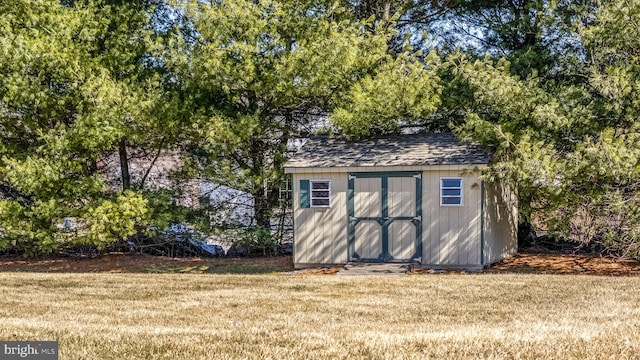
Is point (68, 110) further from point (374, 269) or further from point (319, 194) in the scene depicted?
point (374, 269)

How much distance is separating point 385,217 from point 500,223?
2872 mm

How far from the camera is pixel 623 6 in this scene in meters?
10.6

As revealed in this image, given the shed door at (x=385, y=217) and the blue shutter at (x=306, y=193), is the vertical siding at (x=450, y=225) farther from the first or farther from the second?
the blue shutter at (x=306, y=193)

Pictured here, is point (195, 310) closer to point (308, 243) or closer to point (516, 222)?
point (308, 243)

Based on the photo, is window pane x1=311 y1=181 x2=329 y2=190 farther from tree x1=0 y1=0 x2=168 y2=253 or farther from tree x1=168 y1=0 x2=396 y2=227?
tree x1=0 y1=0 x2=168 y2=253

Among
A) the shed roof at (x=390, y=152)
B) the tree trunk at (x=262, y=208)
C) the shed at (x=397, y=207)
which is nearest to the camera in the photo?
the shed at (x=397, y=207)

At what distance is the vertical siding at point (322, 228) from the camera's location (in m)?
13.0

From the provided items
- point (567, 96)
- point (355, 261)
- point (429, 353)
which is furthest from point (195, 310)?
point (567, 96)

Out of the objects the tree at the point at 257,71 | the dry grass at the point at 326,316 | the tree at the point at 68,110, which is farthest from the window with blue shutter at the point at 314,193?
the tree at the point at 68,110

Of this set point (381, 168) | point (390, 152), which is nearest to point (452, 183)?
point (381, 168)

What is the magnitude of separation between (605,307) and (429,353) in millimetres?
3620

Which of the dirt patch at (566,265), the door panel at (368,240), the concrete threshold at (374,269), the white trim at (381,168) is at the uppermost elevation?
the white trim at (381,168)

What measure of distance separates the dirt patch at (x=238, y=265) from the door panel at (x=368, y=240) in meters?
0.66

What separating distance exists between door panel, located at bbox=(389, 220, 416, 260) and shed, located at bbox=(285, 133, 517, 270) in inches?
0.8
